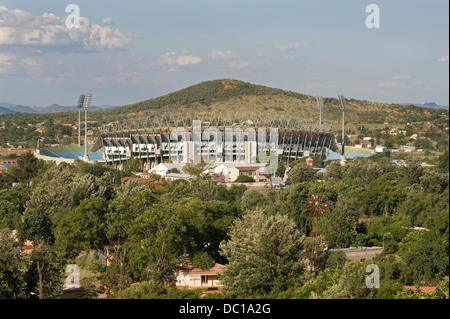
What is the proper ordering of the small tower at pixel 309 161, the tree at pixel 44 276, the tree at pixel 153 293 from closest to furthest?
the tree at pixel 153 293 < the tree at pixel 44 276 < the small tower at pixel 309 161

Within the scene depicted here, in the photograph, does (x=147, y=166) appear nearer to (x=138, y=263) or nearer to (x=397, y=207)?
(x=397, y=207)

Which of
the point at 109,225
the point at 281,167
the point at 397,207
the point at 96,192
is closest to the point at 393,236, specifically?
the point at 397,207

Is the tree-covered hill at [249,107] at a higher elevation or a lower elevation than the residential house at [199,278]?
higher

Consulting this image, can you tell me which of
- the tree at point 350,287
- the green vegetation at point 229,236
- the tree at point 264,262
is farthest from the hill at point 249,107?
the tree at point 350,287

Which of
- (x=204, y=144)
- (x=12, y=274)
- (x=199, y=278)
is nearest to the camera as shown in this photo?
(x=12, y=274)

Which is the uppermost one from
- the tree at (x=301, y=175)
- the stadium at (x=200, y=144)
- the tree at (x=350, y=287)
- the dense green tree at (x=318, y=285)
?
the stadium at (x=200, y=144)

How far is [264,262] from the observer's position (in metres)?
24.5

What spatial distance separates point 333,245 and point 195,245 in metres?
8.55

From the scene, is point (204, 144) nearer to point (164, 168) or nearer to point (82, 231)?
point (164, 168)

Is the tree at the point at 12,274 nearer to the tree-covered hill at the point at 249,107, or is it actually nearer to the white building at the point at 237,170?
the white building at the point at 237,170

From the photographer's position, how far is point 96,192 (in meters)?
41.4

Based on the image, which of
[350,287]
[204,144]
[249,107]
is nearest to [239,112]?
[249,107]

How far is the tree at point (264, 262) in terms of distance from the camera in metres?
24.0
